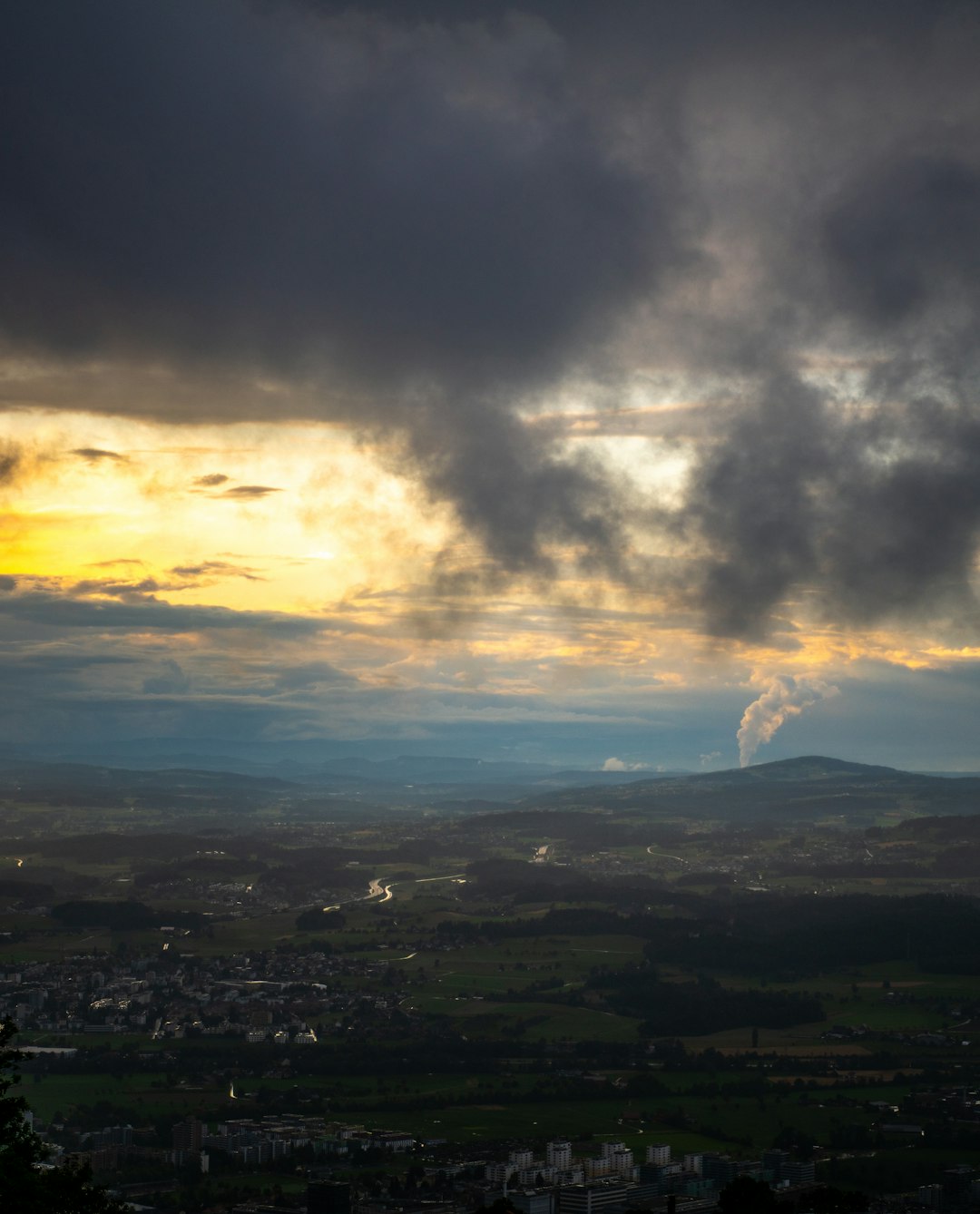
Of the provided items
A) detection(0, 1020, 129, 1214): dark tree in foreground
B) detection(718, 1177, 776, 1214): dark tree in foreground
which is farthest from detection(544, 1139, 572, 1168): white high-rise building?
detection(0, 1020, 129, 1214): dark tree in foreground

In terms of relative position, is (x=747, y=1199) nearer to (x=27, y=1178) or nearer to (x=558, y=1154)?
(x=558, y=1154)

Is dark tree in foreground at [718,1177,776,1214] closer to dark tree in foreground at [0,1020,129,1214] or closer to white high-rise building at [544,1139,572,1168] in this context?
white high-rise building at [544,1139,572,1168]

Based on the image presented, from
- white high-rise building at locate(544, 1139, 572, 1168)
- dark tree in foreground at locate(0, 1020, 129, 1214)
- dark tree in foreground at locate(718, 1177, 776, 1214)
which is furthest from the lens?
white high-rise building at locate(544, 1139, 572, 1168)

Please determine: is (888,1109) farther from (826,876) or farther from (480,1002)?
(826,876)

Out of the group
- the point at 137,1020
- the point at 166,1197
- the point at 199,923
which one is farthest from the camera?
the point at 199,923

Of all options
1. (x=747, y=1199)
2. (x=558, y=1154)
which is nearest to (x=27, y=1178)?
(x=747, y=1199)

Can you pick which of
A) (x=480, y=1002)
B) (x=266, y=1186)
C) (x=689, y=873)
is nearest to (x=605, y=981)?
(x=480, y=1002)

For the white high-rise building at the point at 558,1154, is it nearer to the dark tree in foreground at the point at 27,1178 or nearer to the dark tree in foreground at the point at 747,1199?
the dark tree in foreground at the point at 747,1199
